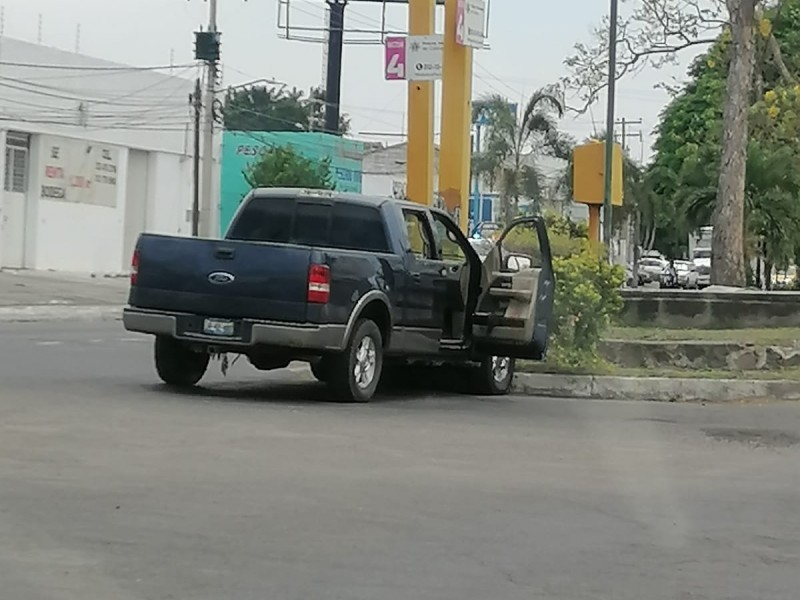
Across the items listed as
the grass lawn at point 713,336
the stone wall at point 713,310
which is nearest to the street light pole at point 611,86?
the stone wall at point 713,310

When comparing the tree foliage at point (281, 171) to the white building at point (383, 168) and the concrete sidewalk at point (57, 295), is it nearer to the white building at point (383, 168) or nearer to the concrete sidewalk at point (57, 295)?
the concrete sidewalk at point (57, 295)

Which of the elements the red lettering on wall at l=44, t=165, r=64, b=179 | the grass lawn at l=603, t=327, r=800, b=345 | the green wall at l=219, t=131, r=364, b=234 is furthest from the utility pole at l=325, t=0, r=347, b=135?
the grass lawn at l=603, t=327, r=800, b=345

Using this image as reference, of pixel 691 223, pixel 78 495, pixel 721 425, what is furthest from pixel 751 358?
pixel 691 223

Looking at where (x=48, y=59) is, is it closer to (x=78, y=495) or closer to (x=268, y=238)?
(x=268, y=238)

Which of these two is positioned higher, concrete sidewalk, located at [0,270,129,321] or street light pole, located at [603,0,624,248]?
street light pole, located at [603,0,624,248]

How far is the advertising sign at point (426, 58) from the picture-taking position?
823 inches

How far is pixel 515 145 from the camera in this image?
203ft

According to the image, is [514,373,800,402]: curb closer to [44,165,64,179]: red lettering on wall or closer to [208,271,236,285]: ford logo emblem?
[208,271,236,285]: ford logo emblem

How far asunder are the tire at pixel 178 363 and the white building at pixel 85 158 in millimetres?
30165

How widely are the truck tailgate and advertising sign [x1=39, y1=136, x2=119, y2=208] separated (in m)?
32.4

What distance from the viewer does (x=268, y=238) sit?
585 inches

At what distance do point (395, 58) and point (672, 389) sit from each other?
10.7m

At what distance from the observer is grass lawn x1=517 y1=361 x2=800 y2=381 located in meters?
15.6

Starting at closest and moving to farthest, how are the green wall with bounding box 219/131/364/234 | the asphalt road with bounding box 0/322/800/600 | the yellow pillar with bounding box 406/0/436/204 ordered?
the asphalt road with bounding box 0/322/800/600 < the yellow pillar with bounding box 406/0/436/204 < the green wall with bounding box 219/131/364/234
